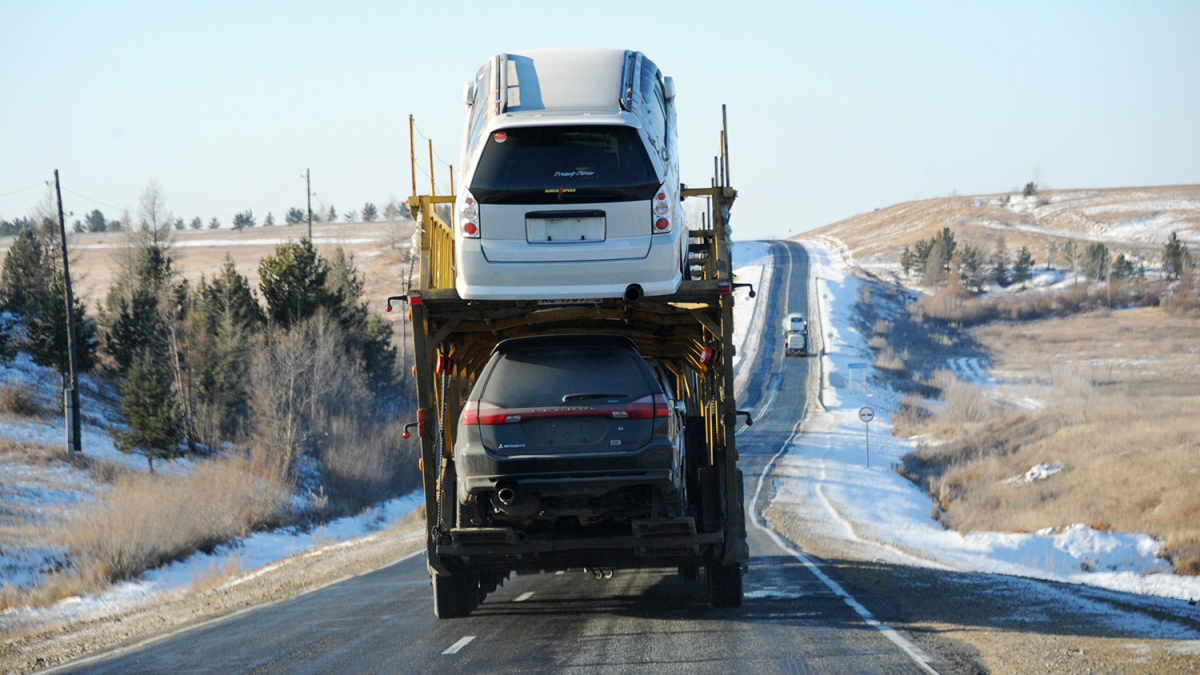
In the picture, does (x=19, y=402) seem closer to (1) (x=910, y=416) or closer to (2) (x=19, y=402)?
(2) (x=19, y=402)

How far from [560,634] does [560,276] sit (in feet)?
11.0

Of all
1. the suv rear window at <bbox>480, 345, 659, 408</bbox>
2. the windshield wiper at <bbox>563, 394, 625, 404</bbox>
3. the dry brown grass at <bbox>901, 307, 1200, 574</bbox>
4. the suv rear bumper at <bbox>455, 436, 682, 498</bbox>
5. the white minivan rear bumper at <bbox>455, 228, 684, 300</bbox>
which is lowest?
the dry brown grass at <bbox>901, 307, 1200, 574</bbox>

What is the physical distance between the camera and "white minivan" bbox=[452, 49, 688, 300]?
8.07 m

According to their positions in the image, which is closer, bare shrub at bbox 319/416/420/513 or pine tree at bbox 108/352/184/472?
pine tree at bbox 108/352/184/472

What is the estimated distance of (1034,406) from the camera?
186ft

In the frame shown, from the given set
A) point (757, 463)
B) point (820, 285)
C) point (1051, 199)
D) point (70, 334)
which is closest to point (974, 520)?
point (757, 463)

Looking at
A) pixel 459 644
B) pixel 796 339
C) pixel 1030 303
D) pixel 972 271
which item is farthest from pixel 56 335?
pixel 972 271

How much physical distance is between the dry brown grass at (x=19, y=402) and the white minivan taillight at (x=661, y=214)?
37.7m

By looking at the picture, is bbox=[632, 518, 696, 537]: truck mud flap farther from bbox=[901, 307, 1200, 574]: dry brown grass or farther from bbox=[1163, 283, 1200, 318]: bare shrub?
bbox=[1163, 283, 1200, 318]: bare shrub

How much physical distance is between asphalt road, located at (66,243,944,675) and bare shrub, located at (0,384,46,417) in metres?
30.6

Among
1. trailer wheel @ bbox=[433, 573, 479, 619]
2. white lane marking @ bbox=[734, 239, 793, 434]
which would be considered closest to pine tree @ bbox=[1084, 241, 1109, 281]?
white lane marking @ bbox=[734, 239, 793, 434]

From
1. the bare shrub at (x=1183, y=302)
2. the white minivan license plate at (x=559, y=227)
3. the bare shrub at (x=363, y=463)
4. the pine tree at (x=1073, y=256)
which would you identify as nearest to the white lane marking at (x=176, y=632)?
the white minivan license plate at (x=559, y=227)

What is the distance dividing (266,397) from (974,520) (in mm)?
27444

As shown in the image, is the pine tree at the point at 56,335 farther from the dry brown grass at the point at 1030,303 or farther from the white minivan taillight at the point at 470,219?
the dry brown grass at the point at 1030,303
